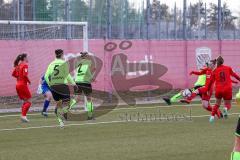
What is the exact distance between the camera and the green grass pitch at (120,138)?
12281 millimetres

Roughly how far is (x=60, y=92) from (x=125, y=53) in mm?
12659

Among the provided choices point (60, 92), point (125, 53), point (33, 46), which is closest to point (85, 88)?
point (60, 92)

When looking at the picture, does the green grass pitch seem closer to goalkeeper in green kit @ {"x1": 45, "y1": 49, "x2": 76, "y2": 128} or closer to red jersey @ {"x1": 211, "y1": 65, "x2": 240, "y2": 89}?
goalkeeper in green kit @ {"x1": 45, "y1": 49, "x2": 76, "y2": 128}

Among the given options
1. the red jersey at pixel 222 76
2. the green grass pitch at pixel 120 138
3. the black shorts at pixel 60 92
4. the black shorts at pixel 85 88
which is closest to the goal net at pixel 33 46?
the green grass pitch at pixel 120 138

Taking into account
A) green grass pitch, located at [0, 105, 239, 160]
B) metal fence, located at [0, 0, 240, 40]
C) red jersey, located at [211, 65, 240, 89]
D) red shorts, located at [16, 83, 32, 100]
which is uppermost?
metal fence, located at [0, 0, 240, 40]

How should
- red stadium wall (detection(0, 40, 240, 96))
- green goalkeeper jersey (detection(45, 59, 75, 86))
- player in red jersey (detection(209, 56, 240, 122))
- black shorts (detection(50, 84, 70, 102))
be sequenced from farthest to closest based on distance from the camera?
red stadium wall (detection(0, 40, 240, 96)), player in red jersey (detection(209, 56, 240, 122)), green goalkeeper jersey (detection(45, 59, 75, 86)), black shorts (detection(50, 84, 70, 102))

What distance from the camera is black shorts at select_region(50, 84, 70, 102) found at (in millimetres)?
17828

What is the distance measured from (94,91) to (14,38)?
4.49 metres

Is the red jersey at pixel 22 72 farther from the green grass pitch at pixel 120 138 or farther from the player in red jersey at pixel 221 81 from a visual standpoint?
the player in red jersey at pixel 221 81

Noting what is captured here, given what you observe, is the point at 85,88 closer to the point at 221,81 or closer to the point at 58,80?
the point at 58,80

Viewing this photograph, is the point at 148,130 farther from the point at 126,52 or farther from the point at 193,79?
the point at 193,79

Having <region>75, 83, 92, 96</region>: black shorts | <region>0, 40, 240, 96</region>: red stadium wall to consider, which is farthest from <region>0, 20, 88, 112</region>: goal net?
<region>75, 83, 92, 96</region>: black shorts

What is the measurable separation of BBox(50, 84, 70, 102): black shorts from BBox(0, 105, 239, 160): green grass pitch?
0.80 m

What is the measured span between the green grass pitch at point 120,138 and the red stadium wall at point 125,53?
506 centimetres
